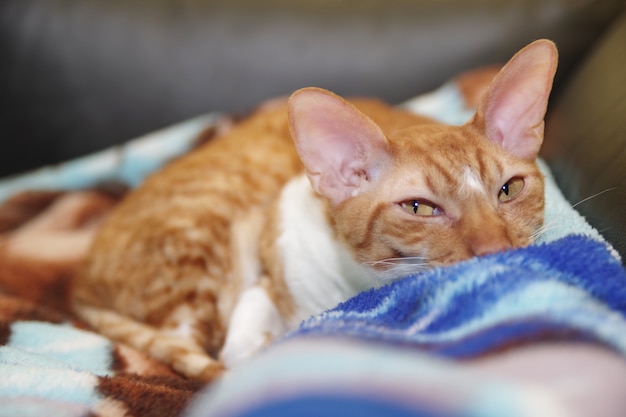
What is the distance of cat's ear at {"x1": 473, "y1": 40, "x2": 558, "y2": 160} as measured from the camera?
1.22 meters

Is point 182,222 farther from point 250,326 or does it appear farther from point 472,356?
point 472,356

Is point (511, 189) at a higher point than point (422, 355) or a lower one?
higher

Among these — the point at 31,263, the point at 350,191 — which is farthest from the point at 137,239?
the point at 350,191

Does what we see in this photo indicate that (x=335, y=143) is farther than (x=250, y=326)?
No

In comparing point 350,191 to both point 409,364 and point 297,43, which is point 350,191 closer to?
point 409,364

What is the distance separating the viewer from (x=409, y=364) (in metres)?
0.61

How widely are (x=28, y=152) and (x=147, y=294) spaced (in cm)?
144

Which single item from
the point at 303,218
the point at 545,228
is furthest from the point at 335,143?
the point at 545,228

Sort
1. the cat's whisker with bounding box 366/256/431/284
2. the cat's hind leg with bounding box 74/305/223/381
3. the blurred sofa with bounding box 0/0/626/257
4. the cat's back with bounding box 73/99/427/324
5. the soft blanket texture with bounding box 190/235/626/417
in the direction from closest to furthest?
the soft blanket texture with bounding box 190/235/626/417 < the cat's whisker with bounding box 366/256/431/284 < the cat's hind leg with bounding box 74/305/223/381 < the cat's back with bounding box 73/99/427/324 < the blurred sofa with bounding box 0/0/626/257

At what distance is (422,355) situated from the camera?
0.67 meters

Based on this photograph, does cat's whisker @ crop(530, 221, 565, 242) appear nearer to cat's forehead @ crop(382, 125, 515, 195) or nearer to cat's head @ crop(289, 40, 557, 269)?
cat's head @ crop(289, 40, 557, 269)

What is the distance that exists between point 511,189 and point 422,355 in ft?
2.29

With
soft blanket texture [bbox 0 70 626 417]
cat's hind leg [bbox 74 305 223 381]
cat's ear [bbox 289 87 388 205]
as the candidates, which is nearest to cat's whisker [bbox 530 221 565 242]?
soft blanket texture [bbox 0 70 626 417]

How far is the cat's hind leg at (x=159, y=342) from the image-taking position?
141cm
